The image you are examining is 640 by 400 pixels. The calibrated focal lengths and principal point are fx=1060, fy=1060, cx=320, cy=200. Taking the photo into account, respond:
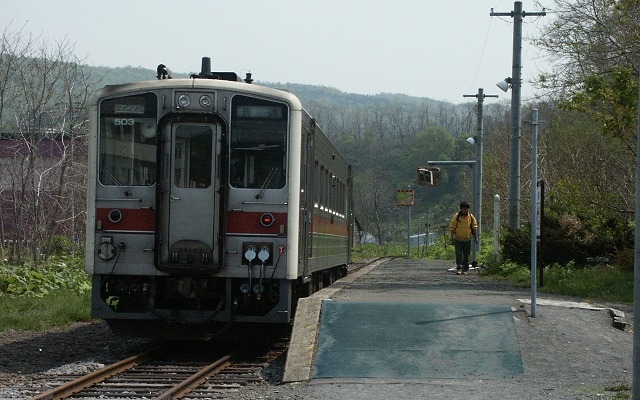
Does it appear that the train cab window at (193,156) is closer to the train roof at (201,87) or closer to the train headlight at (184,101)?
the train headlight at (184,101)

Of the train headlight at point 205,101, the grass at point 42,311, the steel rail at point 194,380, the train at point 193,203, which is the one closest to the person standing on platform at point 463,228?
the grass at point 42,311

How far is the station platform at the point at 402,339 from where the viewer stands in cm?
1024

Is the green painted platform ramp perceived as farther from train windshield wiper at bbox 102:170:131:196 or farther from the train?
train windshield wiper at bbox 102:170:131:196

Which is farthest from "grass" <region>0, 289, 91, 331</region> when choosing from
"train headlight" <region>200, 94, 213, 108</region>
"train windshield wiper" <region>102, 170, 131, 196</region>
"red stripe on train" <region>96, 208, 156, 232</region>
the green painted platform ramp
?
the green painted platform ramp

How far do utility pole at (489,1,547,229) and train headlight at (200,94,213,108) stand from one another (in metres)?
12.4

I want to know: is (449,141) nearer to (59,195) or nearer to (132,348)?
(59,195)

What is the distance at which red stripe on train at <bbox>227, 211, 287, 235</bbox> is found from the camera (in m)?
12.0

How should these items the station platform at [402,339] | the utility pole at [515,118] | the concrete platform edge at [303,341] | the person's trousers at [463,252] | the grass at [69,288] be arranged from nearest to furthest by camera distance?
the concrete platform edge at [303,341] < the station platform at [402,339] < the grass at [69,288] < the person's trousers at [463,252] < the utility pole at [515,118]

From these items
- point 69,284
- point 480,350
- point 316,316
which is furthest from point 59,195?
point 480,350

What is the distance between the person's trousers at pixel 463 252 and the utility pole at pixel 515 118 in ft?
4.81

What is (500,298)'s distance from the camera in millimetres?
14477

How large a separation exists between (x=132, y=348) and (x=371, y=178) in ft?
232

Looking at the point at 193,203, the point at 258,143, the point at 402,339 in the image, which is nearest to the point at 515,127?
the point at 258,143

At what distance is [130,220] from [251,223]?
1.39 metres
